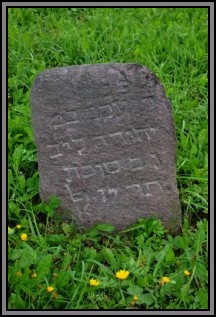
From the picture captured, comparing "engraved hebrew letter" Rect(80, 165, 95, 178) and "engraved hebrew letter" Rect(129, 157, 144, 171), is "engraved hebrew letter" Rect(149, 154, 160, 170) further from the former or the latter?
"engraved hebrew letter" Rect(80, 165, 95, 178)

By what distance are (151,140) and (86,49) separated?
150 centimetres

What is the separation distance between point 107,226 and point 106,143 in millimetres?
411

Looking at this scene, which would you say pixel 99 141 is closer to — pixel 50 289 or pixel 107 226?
pixel 107 226

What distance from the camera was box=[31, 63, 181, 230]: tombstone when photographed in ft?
8.64

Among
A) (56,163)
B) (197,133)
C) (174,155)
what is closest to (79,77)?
(56,163)

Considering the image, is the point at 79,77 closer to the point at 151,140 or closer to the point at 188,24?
the point at 151,140

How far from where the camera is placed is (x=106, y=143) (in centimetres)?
267

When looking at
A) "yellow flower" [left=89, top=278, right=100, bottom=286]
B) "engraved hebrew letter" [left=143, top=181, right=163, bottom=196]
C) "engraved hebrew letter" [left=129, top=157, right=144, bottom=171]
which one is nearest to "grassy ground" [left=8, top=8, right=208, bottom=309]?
"yellow flower" [left=89, top=278, right=100, bottom=286]

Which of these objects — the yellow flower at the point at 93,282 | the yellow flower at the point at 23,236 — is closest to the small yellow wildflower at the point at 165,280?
the yellow flower at the point at 93,282

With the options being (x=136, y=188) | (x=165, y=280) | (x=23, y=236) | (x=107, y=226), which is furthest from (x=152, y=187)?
(x=23, y=236)

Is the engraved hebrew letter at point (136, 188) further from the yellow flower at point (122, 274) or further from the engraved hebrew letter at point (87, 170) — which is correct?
the yellow flower at point (122, 274)

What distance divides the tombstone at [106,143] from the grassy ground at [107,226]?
0.10 metres

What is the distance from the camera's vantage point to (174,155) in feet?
8.83

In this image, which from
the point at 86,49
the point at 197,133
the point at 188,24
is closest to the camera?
the point at 197,133
